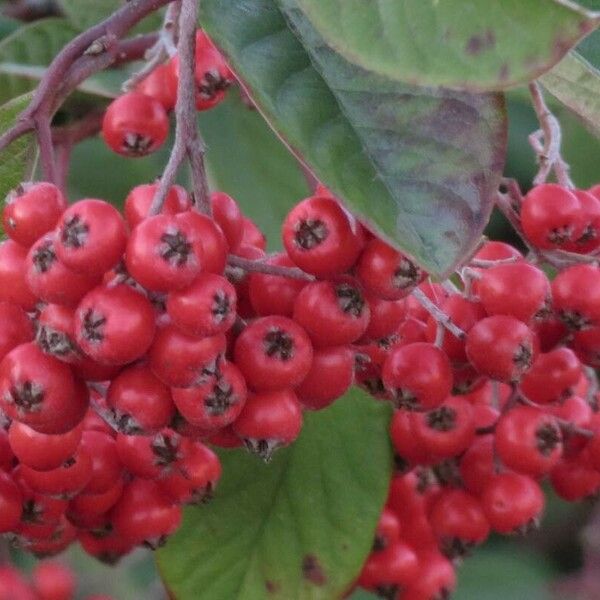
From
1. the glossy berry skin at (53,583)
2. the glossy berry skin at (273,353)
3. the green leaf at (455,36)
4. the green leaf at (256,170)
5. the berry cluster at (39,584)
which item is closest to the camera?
the green leaf at (455,36)

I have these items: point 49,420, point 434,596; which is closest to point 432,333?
point 49,420

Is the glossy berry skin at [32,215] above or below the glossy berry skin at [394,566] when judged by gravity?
above

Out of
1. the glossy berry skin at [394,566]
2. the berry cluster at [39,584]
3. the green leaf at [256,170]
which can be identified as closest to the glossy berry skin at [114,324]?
the glossy berry skin at [394,566]

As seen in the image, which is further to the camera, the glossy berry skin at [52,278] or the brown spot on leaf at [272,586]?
the brown spot on leaf at [272,586]

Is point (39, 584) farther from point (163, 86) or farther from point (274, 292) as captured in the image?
point (274, 292)

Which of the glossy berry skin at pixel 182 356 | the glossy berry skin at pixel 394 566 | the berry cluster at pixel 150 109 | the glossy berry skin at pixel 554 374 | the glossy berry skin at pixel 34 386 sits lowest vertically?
the glossy berry skin at pixel 394 566

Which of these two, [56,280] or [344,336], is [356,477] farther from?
[56,280]

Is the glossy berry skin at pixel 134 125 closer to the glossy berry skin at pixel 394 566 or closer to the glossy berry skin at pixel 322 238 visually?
the glossy berry skin at pixel 322 238
